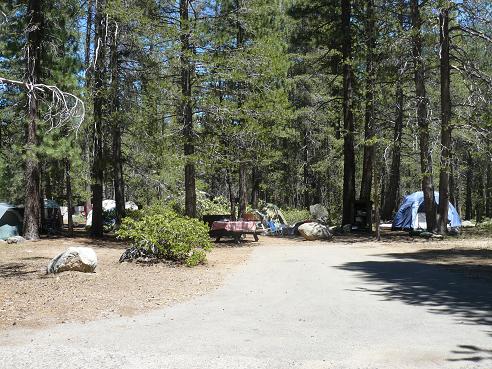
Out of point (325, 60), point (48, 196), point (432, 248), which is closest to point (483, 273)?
point (432, 248)

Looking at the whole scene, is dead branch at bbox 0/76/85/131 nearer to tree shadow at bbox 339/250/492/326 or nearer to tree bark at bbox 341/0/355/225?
tree shadow at bbox 339/250/492/326

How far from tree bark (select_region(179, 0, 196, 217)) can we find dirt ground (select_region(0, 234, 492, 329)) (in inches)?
88.5

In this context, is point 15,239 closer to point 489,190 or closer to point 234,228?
point 234,228

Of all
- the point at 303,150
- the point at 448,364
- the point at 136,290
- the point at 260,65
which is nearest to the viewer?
the point at 448,364

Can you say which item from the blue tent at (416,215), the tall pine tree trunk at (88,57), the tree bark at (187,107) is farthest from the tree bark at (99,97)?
the blue tent at (416,215)

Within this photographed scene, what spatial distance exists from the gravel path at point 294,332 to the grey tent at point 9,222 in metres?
13.6

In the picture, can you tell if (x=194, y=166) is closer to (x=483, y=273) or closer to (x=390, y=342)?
(x=483, y=273)

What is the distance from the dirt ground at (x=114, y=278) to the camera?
7.34m

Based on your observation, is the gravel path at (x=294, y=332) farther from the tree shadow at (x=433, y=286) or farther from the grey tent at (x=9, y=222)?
the grey tent at (x=9, y=222)

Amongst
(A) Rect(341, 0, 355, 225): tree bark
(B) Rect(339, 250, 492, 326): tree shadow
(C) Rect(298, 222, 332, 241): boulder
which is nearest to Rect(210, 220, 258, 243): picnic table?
(C) Rect(298, 222, 332, 241): boulder

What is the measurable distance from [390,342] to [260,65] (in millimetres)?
12729

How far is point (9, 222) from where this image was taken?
67.1 feet

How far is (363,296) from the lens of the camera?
8195mm

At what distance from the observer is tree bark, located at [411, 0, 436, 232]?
18797 mm
